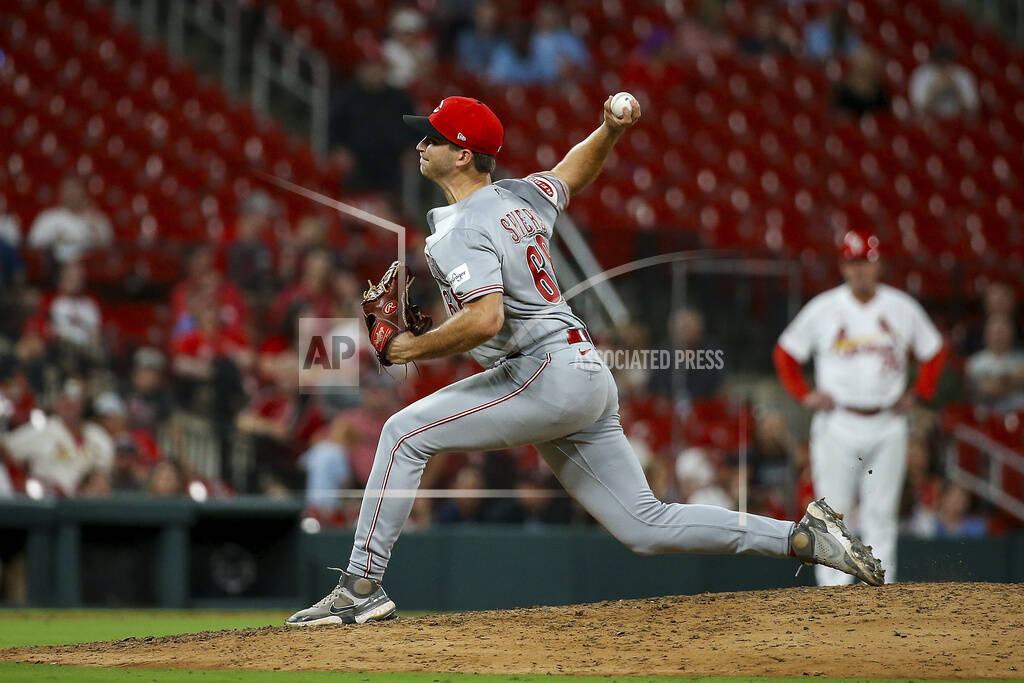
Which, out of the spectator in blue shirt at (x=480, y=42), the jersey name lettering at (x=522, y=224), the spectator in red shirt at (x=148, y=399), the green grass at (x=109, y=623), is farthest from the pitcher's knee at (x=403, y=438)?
the spectator in blue shirt at (x=480, y=42)

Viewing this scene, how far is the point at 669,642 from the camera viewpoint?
185 inches

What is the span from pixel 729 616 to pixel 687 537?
0.37m

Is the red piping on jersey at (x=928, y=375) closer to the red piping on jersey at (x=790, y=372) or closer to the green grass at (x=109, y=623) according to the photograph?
the red piping on jersey at (x=790, y=372)

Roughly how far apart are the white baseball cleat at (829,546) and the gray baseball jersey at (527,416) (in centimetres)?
6

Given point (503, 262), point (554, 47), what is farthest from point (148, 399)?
point (554, 47)

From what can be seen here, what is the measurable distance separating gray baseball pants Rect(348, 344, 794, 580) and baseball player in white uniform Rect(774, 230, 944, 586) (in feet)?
9.43

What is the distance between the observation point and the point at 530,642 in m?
4.71

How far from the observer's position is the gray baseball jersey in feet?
15.5

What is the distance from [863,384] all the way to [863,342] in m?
0.23

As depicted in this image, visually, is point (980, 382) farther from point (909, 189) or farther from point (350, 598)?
point (350, 598)

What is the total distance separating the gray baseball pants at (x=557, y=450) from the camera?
4.76 m

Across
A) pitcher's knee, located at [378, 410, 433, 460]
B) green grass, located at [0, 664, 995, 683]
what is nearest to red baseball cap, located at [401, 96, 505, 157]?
pitcher's knee, located at [378, 410, 433, 460]

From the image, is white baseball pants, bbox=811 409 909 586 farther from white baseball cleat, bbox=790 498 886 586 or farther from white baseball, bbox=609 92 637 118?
white baseball, bbox=609 92 637 118

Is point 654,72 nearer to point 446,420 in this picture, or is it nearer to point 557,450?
point 557,450
